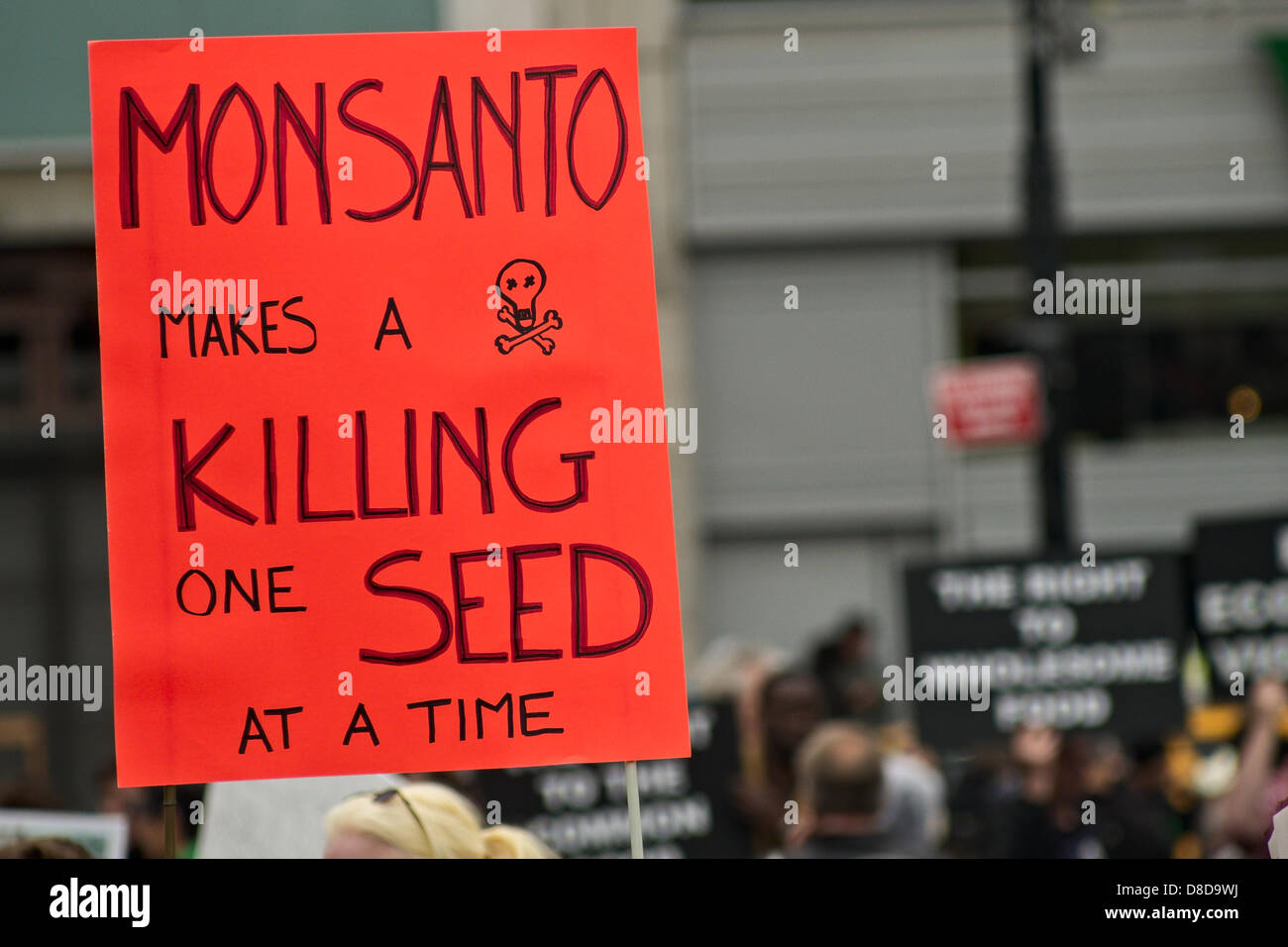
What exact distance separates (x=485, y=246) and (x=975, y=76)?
11.0 metres

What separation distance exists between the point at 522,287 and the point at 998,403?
256 inches

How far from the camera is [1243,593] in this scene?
5.27 m

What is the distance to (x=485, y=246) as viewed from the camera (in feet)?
6.39

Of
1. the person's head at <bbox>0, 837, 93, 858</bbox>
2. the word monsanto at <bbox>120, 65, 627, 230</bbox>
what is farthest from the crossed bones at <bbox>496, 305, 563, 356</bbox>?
the person's head at <bbox>0, 837, 93, 858</bbox>

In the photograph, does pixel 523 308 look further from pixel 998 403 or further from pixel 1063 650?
pixel 998 403

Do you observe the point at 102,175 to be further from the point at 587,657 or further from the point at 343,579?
the point at 587,657

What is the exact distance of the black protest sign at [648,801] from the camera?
5.02m

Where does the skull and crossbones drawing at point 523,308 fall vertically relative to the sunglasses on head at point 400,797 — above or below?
above

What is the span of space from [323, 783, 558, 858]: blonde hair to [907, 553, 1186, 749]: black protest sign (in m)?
3.66

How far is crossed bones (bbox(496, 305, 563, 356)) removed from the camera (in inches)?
75.4

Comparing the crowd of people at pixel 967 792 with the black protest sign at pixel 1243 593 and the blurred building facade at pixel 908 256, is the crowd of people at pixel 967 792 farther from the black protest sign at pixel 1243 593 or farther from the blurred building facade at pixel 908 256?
the blurred building facade at pixel 908 256

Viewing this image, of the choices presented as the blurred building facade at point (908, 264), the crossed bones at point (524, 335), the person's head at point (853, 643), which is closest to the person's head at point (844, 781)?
the crossed bones at point (524, 335)

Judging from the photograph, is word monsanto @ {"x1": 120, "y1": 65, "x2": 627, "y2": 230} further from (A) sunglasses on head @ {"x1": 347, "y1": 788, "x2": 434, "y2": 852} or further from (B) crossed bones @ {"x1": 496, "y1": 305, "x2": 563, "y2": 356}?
(A) sunglasses on head @ {"x1": 347, "y1": 788, "x2": 434, "y2": 852}
